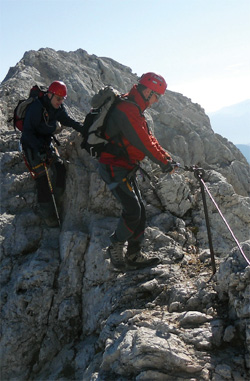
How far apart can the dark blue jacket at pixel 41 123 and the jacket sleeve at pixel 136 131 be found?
2483 mm

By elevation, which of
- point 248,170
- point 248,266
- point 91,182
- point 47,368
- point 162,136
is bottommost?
point 47,368

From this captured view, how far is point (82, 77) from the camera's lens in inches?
768

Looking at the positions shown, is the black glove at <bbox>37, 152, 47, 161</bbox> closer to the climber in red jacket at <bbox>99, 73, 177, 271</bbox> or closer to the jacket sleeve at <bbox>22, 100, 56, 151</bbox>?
the jacket sleeve at <bbox>22, 100, 56, 151</bbox>

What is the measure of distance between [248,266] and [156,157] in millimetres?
2860

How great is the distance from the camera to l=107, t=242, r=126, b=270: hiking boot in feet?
24.8

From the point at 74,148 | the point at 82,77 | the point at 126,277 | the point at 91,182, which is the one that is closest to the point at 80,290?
the point at 126,277

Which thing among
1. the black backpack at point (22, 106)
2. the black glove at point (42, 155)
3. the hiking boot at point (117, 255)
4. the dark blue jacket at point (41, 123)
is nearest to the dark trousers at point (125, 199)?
the hiking boot at point (117, 255)

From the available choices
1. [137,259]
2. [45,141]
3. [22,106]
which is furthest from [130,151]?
[22,106]

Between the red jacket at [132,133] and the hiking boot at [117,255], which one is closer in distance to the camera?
the red jacket at [132,133]

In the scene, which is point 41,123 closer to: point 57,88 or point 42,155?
point 42,155

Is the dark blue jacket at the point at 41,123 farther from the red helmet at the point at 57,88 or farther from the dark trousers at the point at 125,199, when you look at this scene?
the dark trousers at the point at 125,199

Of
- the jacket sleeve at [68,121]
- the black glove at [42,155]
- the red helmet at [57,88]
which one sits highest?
the red helmet at [57,88]

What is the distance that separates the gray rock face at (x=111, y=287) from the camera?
5.15m

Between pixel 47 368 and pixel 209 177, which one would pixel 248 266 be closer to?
pixel 47 368
